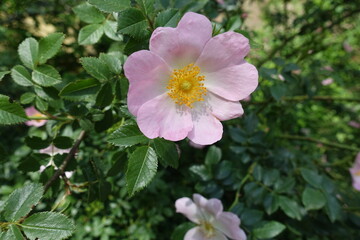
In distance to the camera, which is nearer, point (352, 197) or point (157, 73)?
point (157, 73)

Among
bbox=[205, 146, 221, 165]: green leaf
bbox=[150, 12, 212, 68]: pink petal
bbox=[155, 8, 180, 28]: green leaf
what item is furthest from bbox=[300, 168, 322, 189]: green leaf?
bbox=[155, 8, 180, 28]: green leaf

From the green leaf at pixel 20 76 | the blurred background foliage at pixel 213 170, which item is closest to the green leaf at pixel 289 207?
the blurred background foliage at pixel 213 170

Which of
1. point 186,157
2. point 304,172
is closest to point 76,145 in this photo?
point 186,157

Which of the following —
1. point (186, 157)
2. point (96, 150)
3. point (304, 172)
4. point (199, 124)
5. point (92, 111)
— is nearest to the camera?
point (199, 124)

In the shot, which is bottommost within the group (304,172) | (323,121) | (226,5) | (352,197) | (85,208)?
(323,121)

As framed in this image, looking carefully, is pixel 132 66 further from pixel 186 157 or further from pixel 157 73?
pixel 186 157

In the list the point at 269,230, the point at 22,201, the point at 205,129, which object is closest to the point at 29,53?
the point at 22,201

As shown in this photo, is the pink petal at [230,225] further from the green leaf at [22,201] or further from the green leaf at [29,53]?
the green leaf at [29,53]
